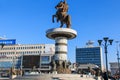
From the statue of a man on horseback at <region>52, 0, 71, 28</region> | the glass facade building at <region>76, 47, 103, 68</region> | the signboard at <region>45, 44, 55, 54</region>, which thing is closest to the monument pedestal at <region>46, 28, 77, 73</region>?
the statue of a man on horseback at <region>52, 0, 71, 28</region>

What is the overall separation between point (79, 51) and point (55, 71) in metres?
123

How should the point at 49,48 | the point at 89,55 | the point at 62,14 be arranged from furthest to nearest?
the point at 89,55 → the point at 49,48 → the point at 62,14

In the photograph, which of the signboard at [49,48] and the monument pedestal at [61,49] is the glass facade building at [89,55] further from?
A: the monument pedestal at [61,49]

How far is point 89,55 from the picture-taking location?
14900 cm

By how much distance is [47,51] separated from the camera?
3967 inches

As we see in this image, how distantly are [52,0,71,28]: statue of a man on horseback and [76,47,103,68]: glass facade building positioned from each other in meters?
116

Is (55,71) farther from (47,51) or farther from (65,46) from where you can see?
(47,51)

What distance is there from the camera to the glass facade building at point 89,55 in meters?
148

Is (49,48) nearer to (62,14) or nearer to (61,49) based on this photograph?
(62,14)

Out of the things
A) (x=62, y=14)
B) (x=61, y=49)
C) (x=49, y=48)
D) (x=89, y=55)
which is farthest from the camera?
(x=89, y=55)

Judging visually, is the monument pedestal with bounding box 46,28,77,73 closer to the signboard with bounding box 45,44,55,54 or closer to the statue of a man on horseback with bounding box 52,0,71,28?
the statue of a man on horseback with bounding box 52,0,71,28

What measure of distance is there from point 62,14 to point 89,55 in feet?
383

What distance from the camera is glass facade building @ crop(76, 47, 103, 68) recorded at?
487 feet

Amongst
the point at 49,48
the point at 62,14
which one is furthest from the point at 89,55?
the point at 62,14
